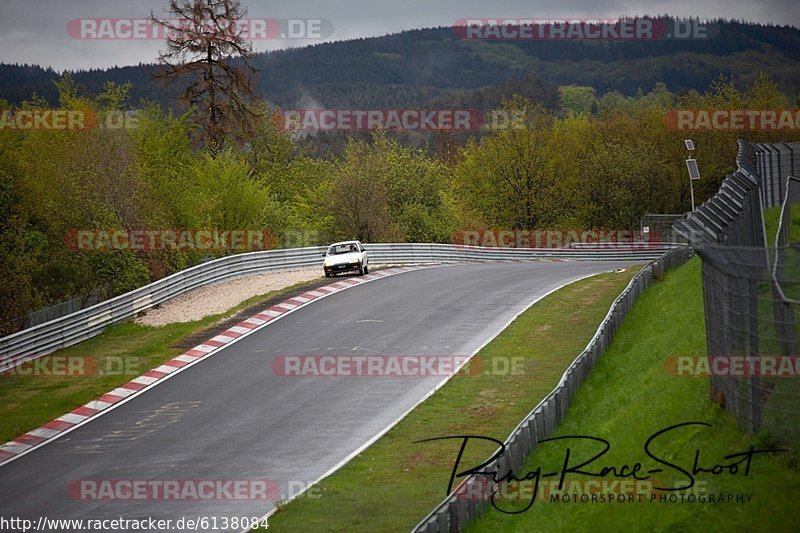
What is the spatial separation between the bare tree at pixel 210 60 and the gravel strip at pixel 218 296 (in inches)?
709

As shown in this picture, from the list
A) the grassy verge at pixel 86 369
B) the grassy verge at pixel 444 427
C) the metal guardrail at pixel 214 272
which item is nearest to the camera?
the grassy verge at pixel 444 427

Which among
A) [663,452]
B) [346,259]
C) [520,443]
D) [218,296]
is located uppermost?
[346,259]

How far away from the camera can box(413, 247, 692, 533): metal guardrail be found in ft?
40.1

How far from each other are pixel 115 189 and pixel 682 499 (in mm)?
36769

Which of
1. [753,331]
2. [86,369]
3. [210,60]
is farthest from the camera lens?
[210,60]

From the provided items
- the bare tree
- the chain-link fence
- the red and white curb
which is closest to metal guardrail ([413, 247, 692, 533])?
the chain-link fence

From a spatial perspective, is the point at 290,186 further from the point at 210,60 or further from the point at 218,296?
the point at 218,296

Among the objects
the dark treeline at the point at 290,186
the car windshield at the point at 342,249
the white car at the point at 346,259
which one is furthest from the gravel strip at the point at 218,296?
the dark treeline at the point at 290,186

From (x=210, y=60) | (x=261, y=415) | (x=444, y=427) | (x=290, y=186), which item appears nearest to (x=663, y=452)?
(x=444, y=427)

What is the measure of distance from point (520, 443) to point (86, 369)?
15.8 metres

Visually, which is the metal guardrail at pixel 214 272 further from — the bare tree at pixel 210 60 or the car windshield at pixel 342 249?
the bare tree at pixel 210 60

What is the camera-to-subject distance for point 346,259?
39.0 m

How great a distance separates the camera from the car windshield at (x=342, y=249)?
3975 centimetres

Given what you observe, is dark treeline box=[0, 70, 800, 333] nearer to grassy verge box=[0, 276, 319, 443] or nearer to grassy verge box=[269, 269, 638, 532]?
grassy verge box=[0, 276, 319, 443]
